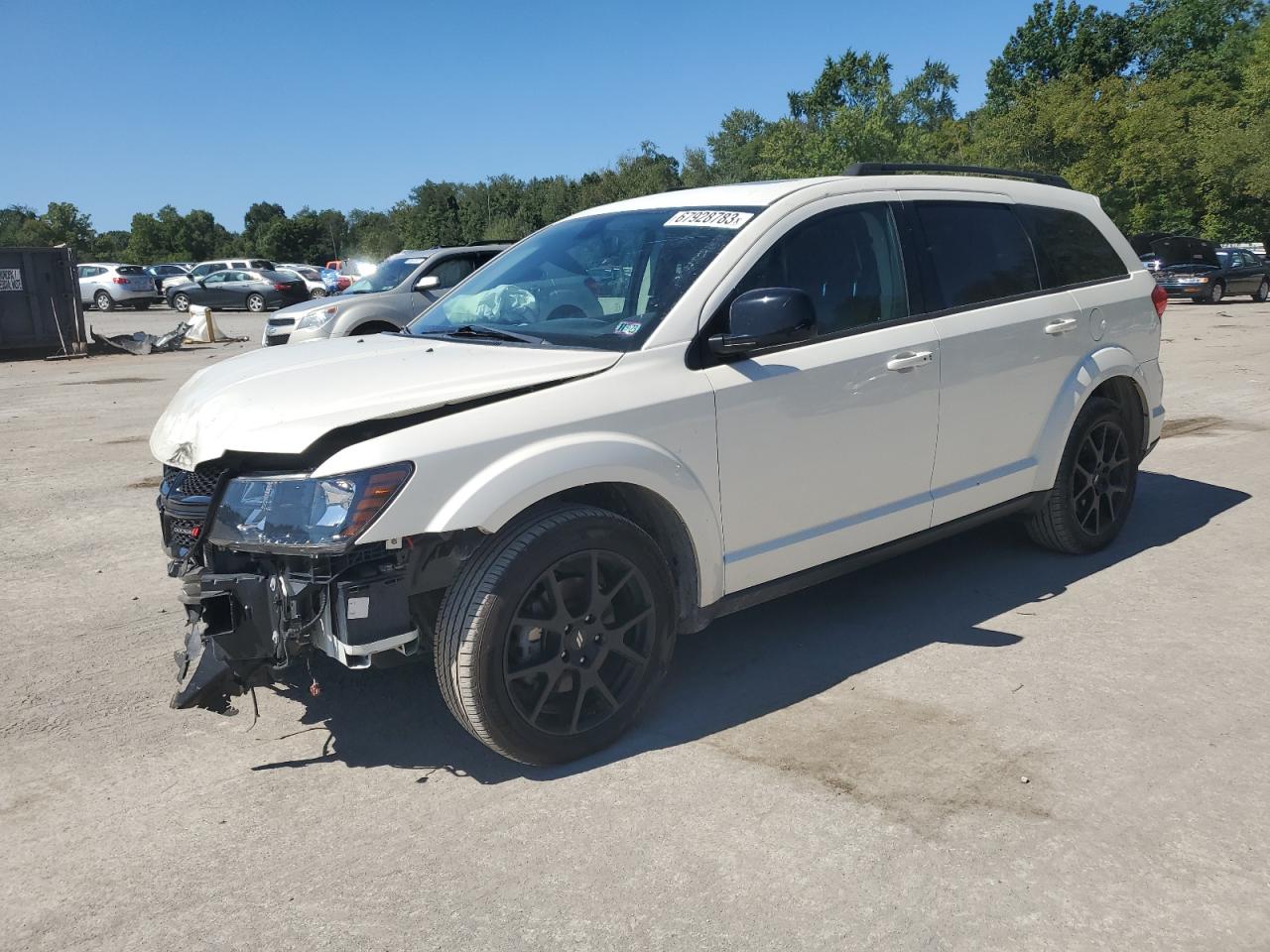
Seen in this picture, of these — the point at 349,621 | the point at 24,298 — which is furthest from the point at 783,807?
the point at 24,298

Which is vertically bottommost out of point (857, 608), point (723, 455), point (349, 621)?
point (857, 608)

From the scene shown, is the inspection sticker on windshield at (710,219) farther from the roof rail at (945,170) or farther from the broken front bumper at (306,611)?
the broken front bumper at (306,611)

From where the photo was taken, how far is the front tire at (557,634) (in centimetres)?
327

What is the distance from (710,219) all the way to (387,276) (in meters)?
10.0

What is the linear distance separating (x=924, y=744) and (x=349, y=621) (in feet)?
6.39

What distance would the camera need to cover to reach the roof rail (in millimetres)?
4663

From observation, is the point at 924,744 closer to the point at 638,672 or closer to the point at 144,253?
the point at 638,672

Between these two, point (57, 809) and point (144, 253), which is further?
point (144, 253)

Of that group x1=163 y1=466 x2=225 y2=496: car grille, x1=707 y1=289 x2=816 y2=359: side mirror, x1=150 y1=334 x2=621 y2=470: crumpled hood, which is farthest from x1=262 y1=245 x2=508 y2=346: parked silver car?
x1=707 y1=289 x2=816 y2=359: side mirror

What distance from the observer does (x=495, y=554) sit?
329 cm

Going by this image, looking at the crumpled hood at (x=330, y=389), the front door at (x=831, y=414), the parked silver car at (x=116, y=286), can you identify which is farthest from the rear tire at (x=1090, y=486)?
the parked silver car at (x=116, y=286)

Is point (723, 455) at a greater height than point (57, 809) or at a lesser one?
greater

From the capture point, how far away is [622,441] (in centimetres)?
350

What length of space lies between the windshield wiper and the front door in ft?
2.36
